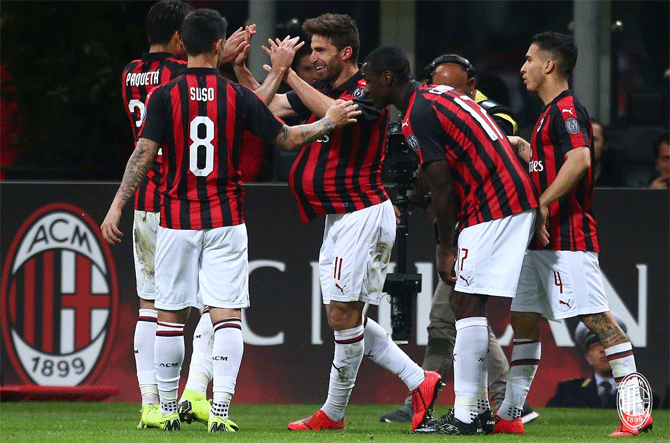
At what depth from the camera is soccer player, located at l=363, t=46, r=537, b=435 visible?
6320 millimetres

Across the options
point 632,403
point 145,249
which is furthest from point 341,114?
point 632,403

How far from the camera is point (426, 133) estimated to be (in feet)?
20.7

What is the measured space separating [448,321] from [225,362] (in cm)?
190

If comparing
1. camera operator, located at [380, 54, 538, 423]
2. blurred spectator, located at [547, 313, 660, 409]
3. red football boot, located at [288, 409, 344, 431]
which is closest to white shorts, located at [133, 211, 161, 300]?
red football boot, located at [288, 409, 344, 431]

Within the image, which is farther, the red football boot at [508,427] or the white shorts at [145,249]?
the white shorts at [145,249]

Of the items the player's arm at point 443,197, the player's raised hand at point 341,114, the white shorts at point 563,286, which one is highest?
the player's raised hand at point 341,114

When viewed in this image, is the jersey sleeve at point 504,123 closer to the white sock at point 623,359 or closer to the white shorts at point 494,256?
the white shorts at point 494,256

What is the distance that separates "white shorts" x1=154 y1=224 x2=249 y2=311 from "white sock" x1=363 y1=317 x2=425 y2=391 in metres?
0.80

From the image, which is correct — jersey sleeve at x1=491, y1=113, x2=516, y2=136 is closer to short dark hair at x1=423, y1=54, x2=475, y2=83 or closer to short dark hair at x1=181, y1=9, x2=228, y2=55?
short dark hair at x1=423, y1=54, x2=475, y2=83

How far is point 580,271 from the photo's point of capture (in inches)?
261

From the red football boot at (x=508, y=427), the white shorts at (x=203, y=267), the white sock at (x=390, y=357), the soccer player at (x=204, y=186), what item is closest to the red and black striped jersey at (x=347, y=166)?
the soccer player at (x=204, y=186)

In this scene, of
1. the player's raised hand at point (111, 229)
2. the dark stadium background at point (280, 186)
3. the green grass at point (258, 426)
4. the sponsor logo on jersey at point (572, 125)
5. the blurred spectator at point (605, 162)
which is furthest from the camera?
the blurred spectator at point (605, 162)

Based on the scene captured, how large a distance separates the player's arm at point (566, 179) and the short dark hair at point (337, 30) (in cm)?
125

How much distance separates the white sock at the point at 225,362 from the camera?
632 centimetres
